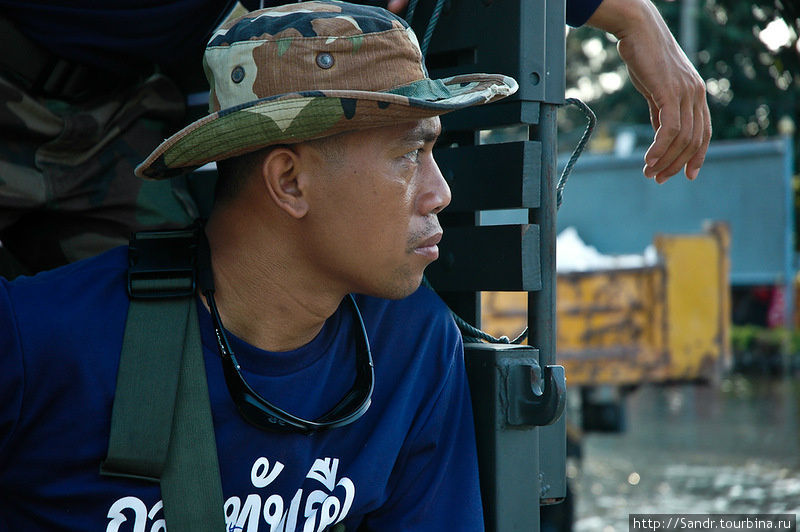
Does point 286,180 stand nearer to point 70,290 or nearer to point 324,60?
point 324,60

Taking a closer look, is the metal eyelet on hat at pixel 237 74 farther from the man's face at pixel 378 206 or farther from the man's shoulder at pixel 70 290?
the man's shoulder at pixel 70 290

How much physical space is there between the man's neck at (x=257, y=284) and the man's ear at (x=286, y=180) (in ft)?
0.23

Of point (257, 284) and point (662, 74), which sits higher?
point (662, 74)

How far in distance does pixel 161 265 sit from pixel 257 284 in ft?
0.55

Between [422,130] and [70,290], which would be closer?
[70,290]

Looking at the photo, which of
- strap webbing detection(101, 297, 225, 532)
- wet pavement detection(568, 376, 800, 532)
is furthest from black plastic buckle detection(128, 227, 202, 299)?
wet pavement detection(568, 376, 800, 532)

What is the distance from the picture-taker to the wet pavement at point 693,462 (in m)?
6.21

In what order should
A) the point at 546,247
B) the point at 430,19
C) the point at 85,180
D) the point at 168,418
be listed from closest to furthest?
the point at 168,418, the point at 546,247, the point at 430,19, the point at 85,180

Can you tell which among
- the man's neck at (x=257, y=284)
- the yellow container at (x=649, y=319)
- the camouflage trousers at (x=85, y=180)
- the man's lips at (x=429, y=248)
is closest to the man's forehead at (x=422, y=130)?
the man's lips at (x=429, y=248)

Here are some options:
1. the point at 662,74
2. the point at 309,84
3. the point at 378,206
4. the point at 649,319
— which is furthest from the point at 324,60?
the point at 649,319

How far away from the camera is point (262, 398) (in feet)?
5.50

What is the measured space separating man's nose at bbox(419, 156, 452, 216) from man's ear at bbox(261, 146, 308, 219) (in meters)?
0.20

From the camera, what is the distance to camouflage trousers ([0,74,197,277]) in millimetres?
2131

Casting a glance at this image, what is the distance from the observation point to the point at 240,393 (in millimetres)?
1663
